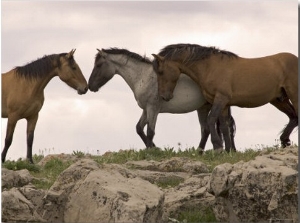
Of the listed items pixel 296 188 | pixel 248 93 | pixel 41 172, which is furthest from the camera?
pixel 248 93

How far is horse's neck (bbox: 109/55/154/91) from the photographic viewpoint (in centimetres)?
2284

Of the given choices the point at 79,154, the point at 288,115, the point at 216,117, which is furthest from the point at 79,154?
the point at 288,115

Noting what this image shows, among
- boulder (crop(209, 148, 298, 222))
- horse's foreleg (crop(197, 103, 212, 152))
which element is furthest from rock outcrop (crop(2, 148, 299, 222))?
horse's foreleg (crop(197, 103, 212, 152))

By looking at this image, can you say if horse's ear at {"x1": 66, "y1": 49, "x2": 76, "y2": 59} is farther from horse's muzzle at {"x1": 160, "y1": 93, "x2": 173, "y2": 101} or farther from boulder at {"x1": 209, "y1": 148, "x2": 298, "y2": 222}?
boulder at {"x1": 209, "y1": 148, "x2": 298, "y2": 222}

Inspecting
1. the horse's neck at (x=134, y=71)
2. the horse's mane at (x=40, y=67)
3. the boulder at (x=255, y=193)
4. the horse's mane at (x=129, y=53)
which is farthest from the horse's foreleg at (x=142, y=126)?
the boulder at (x=255, y=193)

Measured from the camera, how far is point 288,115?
23.1 m

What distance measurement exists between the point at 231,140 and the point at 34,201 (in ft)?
33.2

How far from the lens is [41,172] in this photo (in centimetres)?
1831

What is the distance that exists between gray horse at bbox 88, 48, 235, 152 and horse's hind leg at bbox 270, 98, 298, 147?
4.29 ft

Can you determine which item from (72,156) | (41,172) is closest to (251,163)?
(41,172)

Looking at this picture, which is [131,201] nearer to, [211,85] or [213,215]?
[213,215]

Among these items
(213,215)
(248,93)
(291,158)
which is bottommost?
(213,215)

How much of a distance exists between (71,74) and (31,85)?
1045 millimetres

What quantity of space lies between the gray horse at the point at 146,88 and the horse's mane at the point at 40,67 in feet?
7.03
